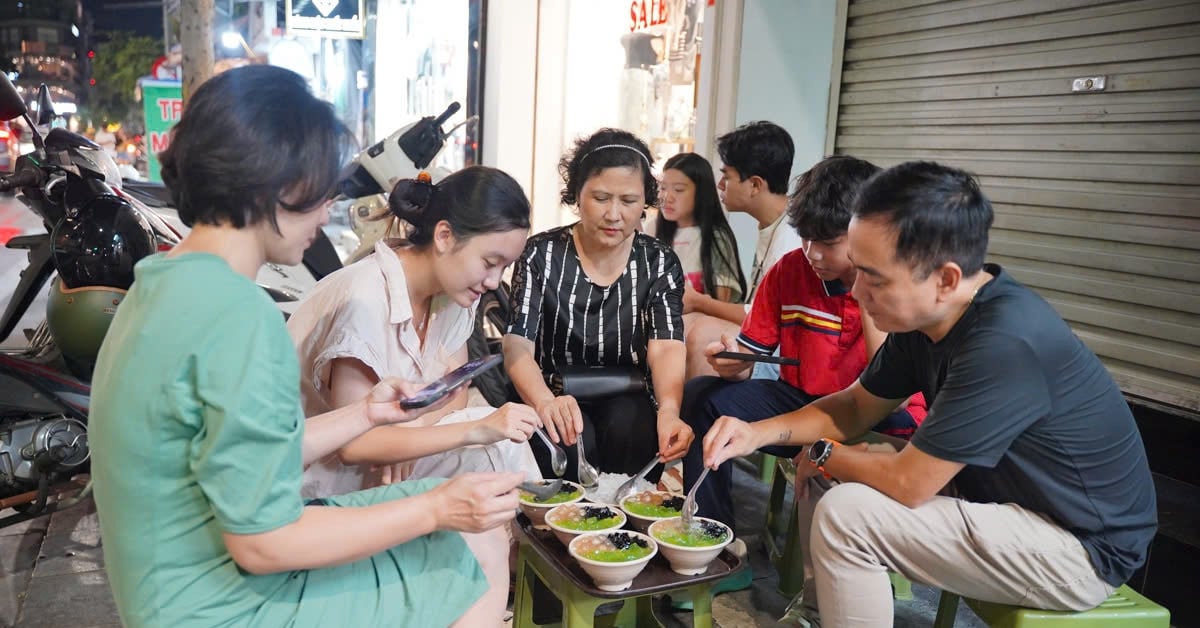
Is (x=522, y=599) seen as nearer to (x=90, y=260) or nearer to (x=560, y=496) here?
(x=560, y=496)

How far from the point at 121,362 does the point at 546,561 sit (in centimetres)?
113

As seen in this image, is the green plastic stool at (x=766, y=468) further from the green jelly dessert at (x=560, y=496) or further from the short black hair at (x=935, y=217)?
the short black hair at (x=935, y=217)

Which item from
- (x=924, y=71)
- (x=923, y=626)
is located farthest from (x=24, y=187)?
(x=924, y=71)

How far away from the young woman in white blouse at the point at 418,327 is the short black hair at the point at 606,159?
2.07 ft

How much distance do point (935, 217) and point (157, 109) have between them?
5.69m

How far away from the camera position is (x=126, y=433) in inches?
50.0

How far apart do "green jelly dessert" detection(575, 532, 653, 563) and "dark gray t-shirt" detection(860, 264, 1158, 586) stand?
2.17 ft

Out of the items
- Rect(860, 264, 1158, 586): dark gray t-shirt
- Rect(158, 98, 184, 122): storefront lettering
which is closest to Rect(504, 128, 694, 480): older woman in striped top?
Rect(860, 264, 1158, 586): dark gray t-shirt

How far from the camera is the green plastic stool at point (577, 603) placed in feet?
6.70

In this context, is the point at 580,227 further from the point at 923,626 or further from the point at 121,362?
the point at 121,362

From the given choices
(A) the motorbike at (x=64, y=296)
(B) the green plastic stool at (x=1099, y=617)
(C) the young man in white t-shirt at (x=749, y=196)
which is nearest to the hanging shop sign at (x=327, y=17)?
(A) the motorbike at (x=64, y=296)

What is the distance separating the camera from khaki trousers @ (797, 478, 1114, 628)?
1895 millimetres

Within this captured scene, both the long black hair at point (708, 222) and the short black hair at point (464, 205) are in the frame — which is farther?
the long black hair at point (708, 222)

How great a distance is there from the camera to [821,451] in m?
2.20
